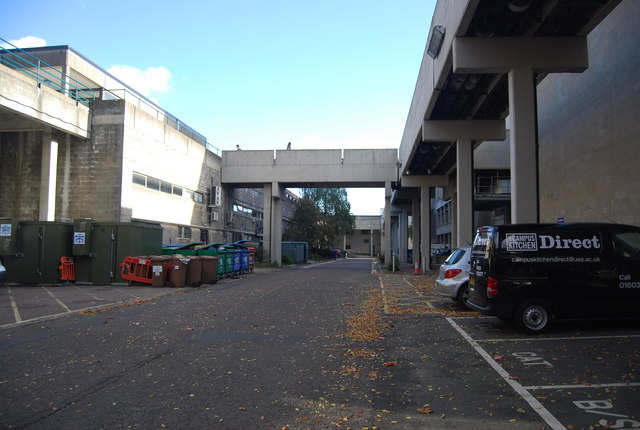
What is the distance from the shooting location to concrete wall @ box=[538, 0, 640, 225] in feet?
50.9

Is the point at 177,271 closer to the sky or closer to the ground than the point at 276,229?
closer to the ground

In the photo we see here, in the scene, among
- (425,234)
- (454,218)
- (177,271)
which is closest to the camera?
(177,271)

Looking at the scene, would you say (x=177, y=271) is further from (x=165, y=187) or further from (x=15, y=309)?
(x=165, y=187)

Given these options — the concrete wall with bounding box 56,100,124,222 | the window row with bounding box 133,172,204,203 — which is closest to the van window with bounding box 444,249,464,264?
the concrete wall with bounding box 56,100,124,222

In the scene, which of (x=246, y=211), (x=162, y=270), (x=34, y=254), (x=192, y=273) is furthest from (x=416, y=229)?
(x=34, y=254)

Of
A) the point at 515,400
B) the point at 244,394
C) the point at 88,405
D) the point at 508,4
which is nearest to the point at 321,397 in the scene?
the point at 244,394

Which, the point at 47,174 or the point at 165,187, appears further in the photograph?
the point at 165,187

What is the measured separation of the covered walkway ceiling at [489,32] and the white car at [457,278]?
6128 mm

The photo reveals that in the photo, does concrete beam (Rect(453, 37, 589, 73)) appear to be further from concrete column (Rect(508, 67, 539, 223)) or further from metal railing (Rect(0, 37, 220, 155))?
metal railing (Rect(0, 37, 220, 155))

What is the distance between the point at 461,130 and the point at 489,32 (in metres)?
7.98

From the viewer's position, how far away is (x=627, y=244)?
827 centimetres

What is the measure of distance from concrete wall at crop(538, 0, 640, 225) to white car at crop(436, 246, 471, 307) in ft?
24.4

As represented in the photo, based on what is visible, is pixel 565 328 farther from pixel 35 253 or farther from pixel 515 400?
pixel 35 253

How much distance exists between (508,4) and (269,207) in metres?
27.0
